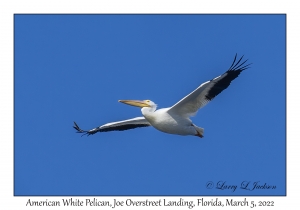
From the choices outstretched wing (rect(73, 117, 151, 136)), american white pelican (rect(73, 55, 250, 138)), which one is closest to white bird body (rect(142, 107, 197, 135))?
american white pelican (rect(73, 55, 250, 138))

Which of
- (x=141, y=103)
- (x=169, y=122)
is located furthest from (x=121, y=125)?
(x=169, y=122)

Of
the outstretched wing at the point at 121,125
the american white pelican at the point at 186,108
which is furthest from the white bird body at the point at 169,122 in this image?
the outstretched wing at the point at 121,125

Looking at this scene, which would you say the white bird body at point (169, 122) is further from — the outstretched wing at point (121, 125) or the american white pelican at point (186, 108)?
the outstretched wing at point (121, 125)

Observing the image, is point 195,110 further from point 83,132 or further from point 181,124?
point 83,132

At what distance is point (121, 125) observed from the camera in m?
12.2

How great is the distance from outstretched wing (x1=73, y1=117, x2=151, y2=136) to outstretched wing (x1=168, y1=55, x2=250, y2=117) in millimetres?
1191

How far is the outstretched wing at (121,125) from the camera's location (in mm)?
11875

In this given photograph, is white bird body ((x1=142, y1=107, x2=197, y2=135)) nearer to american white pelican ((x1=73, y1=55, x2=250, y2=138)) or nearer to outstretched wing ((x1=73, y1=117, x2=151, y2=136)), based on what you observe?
american white pelican ((x1=73, y1=55, x2=250, y2=138))

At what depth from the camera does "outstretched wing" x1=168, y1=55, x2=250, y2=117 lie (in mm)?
10391

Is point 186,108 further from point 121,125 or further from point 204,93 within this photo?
point 121,125

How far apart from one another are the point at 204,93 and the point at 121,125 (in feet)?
7.76

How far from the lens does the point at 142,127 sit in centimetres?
1205
